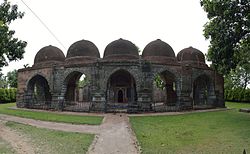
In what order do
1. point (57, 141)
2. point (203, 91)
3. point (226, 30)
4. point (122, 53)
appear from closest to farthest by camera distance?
point (57, 141)
point (226, 30)
point (122, 53)
point (203, 91)

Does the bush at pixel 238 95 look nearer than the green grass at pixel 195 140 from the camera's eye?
No

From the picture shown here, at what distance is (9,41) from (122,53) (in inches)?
389

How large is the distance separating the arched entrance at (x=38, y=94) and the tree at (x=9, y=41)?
794cm

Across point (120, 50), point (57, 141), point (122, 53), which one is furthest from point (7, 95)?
point (57, 141)

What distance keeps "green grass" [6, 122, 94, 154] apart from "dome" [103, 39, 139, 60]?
11.9 meters

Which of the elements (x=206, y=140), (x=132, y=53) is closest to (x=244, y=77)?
(x=132, y=53)

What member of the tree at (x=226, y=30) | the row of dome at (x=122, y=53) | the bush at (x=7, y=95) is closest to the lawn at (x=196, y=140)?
the tree at (x=226, y=30)

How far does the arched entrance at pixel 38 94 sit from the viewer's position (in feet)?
76.1

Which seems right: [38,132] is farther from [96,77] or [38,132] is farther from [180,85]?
[180,85]

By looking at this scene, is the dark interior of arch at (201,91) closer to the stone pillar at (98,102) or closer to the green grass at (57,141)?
the stone pillar at (98,102)

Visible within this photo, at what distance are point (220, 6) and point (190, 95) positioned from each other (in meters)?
9.49

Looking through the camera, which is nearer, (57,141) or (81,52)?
(57,141)

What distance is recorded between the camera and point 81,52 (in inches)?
880

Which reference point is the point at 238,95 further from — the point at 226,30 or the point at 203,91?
the point at 226,30
